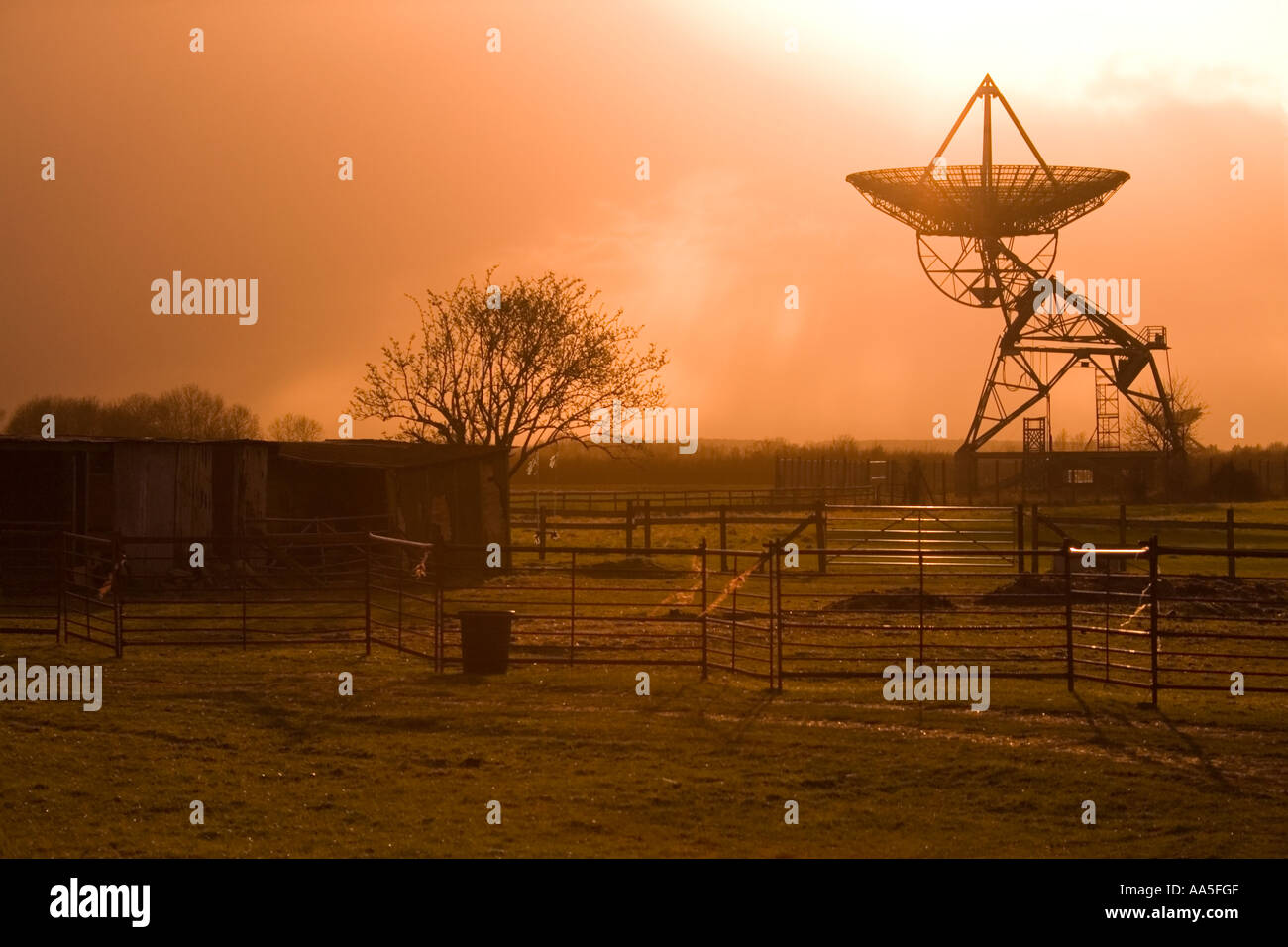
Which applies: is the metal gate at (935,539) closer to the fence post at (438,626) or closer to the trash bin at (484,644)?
the fence post at (438,626)

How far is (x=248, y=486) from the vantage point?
98.8 ft

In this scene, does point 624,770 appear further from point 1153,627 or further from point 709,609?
point 709,609

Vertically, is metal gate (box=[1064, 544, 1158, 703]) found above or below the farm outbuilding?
below

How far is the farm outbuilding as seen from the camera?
29156 mm

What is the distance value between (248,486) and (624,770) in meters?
20.2

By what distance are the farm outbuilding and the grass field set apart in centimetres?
1361

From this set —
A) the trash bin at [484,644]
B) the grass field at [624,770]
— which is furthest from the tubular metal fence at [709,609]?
the grass field at [624,770]

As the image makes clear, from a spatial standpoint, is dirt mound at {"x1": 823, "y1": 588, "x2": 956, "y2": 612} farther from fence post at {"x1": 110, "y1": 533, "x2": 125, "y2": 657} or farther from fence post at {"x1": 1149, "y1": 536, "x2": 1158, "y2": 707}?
fence post at {"x1": 110, "y1": 533, "x2": 125, "y2": 657}

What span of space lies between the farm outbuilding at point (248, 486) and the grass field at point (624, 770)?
44.7 ft

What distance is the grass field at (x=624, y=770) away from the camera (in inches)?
372

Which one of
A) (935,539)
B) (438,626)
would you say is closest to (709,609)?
(438,626)

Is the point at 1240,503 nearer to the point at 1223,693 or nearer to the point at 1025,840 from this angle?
the point at 1223,693

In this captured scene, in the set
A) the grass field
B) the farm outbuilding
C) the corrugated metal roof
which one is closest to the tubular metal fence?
the farm outbuilding
